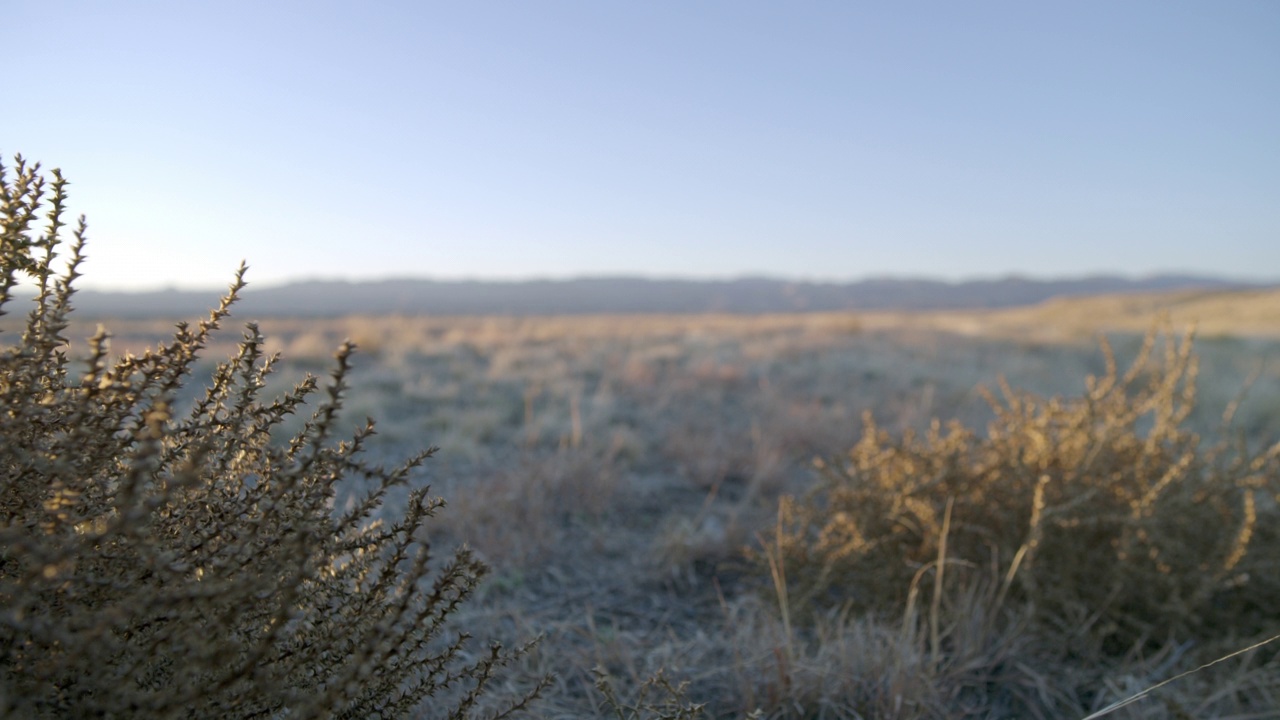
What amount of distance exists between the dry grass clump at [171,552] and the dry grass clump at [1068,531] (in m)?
1.66

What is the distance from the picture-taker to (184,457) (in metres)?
1.40

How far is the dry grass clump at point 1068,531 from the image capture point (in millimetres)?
2621

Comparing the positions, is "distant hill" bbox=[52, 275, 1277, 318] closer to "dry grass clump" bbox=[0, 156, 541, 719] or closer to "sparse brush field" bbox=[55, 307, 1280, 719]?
"sparse brush field" bbox=[55, 307, 1280, 719]

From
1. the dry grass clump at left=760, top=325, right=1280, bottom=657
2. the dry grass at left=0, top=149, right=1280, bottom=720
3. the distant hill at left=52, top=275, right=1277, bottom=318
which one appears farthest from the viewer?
the distant hill at left=52, top=275, right=1277, bottom=318

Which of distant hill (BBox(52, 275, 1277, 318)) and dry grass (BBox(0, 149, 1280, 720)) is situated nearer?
dry grass (BBox(0, 149, 1280, 720))

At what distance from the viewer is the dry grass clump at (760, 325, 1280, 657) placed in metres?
2.62

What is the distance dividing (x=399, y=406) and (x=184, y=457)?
5.00m

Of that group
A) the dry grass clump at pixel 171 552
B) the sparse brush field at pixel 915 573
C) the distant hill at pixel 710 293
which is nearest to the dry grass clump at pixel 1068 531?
the sparse brush field at pixel 915 573

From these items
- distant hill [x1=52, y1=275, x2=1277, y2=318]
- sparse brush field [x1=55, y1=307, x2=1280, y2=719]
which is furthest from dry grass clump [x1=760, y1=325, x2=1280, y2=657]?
distant hill [x1=52, y1=275, x2=1277, y2=318]

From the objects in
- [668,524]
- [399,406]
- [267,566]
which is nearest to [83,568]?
[267,566]

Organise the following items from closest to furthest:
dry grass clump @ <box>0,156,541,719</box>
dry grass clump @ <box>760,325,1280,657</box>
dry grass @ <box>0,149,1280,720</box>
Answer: dry grass clump @ <box>0,156,541,719</box>, dry grass @ <box>0,149,1280,720</box>, dry grass clump @ <box>760,325,1280,657</box>

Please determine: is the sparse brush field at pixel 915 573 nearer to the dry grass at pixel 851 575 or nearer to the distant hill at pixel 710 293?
the dry grass at pixel 851 575

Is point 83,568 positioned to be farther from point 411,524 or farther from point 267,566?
point 411,524

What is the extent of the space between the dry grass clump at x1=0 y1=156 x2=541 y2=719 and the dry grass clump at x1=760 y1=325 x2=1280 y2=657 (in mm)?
1658
